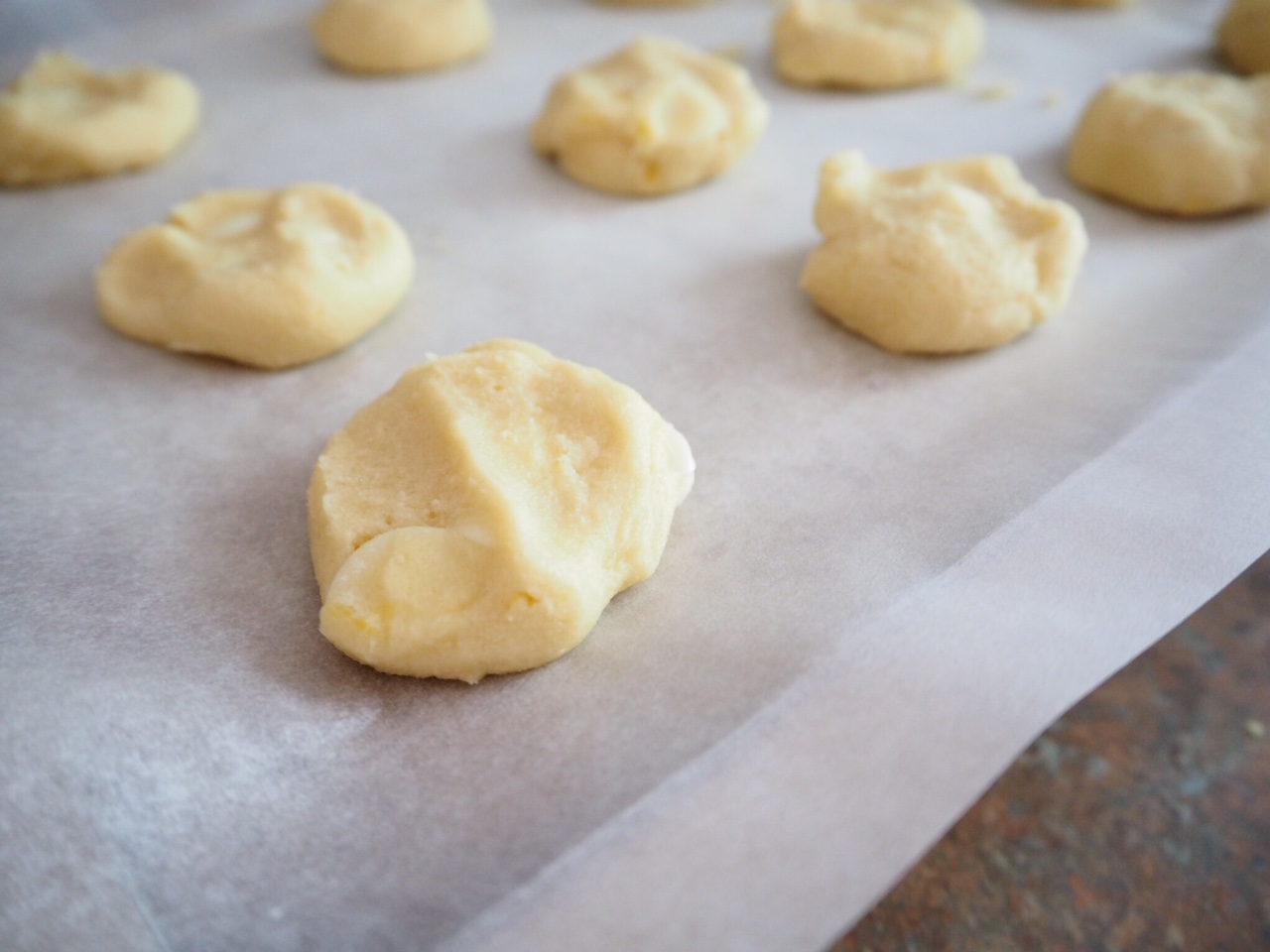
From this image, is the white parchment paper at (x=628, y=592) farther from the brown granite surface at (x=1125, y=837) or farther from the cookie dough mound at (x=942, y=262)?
the brown granite surface at (x=1125, y=837)

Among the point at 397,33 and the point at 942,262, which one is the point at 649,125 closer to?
the point at 942,262

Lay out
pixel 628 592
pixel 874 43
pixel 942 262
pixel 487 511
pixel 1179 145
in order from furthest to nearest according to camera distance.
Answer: pixel 874 43 → pixel 1179 145 → pixel 942 262 → pixel 628 592 → pixel 487 511

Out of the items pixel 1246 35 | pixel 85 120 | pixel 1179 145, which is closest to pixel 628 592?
pixel 1179 145

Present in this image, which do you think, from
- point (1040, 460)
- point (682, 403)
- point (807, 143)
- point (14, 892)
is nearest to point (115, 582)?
point (14, 892)

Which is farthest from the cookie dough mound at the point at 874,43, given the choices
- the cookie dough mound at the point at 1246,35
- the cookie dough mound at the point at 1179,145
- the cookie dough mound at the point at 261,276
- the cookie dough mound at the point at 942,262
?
the cookie dough mound at the point at 261,276

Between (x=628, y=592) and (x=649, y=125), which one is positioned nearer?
(x=628, y=592)
